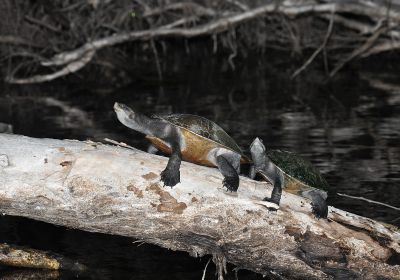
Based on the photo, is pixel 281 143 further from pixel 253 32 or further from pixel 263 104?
pixel 253 32

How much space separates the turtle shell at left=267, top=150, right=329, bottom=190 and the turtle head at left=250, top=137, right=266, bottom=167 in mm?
74

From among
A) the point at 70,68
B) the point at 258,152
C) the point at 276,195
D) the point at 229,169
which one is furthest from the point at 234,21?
the point at 276,195

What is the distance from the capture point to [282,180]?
4.34 m

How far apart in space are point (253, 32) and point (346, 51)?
303 cm

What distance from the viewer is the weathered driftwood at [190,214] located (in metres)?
3.98

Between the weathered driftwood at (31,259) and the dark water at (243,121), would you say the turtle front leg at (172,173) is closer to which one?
the dark water at (243,121)

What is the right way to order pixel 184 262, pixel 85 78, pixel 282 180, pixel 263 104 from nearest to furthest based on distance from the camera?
pixel 282 180
pixel 184 262
pixel 263 104
pixel 85 78

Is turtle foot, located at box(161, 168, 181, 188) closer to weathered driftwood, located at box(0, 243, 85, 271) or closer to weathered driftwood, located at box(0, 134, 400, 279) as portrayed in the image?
weathered driftwood, located at box(0, 134, 400, 279)

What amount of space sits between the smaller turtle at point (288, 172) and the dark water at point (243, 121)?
317mm

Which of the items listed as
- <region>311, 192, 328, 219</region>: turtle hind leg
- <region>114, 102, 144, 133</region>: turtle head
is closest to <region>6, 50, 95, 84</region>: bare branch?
<region>114, 102, 144, 133</region>: turtle head

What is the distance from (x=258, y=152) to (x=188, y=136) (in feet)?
1.72

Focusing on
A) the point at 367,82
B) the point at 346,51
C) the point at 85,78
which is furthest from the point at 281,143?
the point at 346,51

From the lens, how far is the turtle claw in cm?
404

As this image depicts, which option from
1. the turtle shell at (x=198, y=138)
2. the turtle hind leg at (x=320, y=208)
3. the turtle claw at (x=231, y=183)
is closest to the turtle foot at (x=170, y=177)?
the turtle claw at (x=231, y=183)
